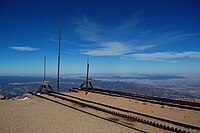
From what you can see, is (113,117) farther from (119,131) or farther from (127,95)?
(127,95)

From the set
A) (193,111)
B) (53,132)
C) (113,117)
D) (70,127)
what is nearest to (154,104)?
(193,111)

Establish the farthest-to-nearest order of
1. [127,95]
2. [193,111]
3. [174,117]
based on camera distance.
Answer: [127,95] → [193,111] → [174,117]

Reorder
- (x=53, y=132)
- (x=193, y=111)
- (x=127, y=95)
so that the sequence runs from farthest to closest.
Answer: (x=127, y=95) < (x=193, y=111) < (x=53, y=132)

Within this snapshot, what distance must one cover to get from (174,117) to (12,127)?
808 centimetres

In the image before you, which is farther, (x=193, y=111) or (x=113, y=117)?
(x=193, y=111)

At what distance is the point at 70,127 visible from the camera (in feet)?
22.5

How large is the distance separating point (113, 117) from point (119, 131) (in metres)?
2.05

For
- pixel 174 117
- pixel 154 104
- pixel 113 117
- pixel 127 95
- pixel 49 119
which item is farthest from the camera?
pixel 127 95

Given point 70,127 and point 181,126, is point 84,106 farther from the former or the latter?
point 181,126

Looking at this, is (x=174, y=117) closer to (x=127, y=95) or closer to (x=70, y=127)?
(x=70, y=127)

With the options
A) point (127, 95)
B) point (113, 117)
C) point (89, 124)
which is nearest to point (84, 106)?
point (113, 117)

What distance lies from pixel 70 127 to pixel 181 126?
4775 millimetres

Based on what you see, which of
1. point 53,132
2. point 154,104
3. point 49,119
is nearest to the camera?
point 53,132

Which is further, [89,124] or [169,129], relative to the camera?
[89,124]
